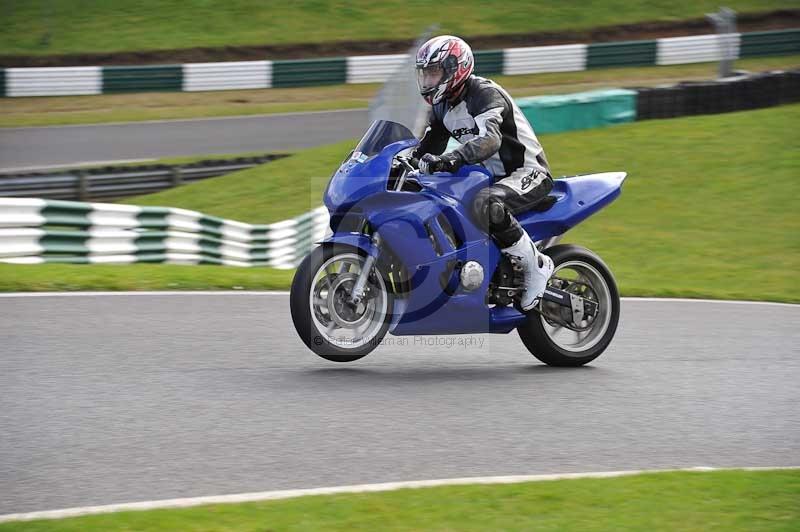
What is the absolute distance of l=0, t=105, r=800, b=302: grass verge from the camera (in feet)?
44.9

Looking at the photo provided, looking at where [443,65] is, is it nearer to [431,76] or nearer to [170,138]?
[431,76]

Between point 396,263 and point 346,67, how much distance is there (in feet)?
69.6

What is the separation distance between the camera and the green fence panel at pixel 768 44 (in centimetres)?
2903

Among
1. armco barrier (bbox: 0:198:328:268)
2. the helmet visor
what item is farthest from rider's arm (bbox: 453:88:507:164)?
armco barrier (bbox: 0:198:328:268)

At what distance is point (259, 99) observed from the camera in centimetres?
2545

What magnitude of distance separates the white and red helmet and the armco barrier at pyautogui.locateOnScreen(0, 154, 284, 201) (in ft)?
37.7

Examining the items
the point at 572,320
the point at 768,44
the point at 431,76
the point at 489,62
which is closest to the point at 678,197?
the point at 572,320

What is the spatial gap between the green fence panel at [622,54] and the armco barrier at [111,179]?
1181 cm

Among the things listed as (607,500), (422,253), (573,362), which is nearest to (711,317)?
(573,362)

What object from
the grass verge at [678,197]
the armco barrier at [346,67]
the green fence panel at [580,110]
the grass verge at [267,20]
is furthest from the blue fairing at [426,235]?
the grass verge at [267,20]

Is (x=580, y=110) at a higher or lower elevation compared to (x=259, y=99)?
higher

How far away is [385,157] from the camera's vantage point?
20.3 ft

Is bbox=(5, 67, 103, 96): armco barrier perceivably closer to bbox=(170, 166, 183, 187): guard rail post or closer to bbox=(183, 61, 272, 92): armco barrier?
bbox=(183, 61, 272, 92): armco barrier

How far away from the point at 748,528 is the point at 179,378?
3193 mm
